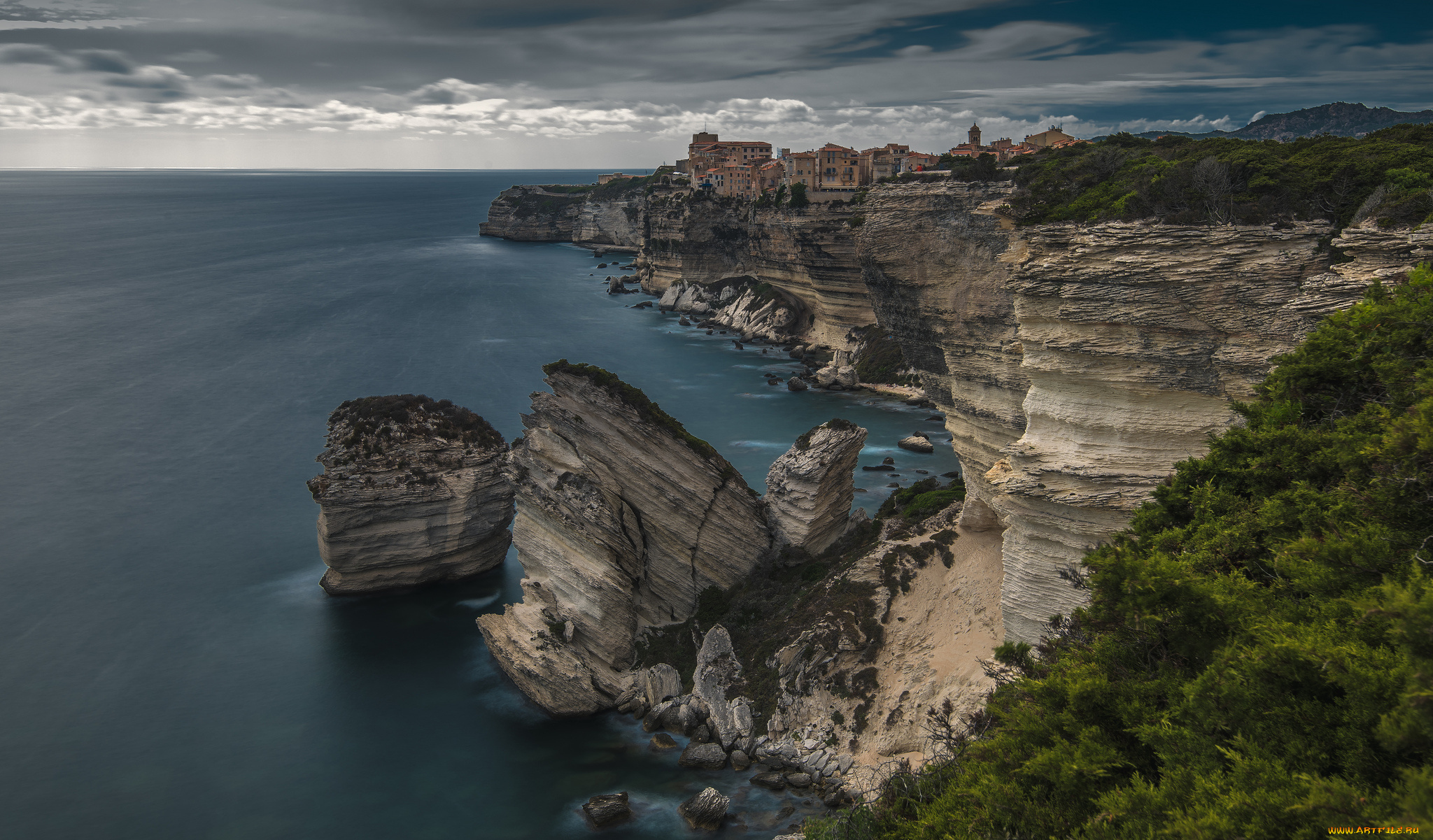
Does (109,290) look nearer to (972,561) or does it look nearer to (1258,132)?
(972,561)

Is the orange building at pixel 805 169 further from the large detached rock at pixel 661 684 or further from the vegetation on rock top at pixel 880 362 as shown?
the large detached rock at pixel 661 684

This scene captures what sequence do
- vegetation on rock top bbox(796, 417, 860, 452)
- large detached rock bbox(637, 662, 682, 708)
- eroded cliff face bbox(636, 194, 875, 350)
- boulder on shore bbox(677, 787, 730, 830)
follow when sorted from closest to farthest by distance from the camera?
A: 1. boulder on shore bbox(677, 787, 730, 830)
2. large detached rock bbox(637, 662, 682, 708)
3. vegetation on rock top bbox(796, 417, 860, 452)
4. eroded cliff face bbox(636, 194, 875, 350)

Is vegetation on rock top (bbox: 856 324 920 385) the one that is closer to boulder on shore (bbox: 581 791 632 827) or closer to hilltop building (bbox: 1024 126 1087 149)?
hilltop building (bbox: 1024 126 1087 149)

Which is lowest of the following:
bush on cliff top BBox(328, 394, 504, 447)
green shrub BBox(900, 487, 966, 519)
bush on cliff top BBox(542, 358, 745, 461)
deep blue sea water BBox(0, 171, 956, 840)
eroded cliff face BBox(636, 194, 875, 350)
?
deep blue sea water BBox(0, 171, 956, 840)

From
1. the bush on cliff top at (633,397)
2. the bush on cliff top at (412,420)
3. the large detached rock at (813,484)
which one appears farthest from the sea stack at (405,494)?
the large detached rock at (813,484)

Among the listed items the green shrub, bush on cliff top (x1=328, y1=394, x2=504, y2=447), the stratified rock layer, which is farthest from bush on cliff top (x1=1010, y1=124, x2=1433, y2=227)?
bush on cliff top (x1=328, y1=394, x2=504, y2=447)

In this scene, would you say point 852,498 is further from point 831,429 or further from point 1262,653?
point 1262,653
